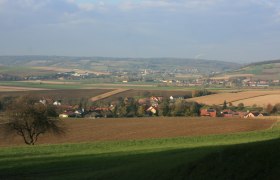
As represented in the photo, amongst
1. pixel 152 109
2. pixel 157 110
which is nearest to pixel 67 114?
pixel 152 109

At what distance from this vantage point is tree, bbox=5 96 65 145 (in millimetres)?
35656

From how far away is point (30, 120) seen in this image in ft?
117

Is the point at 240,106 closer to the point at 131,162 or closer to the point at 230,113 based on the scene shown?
the point at 230,113

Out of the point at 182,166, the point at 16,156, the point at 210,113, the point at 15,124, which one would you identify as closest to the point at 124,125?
the point at 15,124

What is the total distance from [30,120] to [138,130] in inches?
484

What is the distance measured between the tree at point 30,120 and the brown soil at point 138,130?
1.76 metres

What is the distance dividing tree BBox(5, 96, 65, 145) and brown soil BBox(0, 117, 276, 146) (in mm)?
1762

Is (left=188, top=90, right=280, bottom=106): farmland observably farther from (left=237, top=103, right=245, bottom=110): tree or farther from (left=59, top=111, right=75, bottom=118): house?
(left=59, top=111, right=75, bottom=118): house

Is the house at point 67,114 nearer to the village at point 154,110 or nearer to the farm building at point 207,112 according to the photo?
the village at point 154,110

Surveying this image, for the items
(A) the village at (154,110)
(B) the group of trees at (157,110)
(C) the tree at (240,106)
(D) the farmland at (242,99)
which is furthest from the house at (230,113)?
(D) the farmland at (242,99)

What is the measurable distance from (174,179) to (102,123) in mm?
40918

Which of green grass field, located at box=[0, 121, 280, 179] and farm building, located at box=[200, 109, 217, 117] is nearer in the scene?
green grass field, located at box=[0, 121, 280, 179]

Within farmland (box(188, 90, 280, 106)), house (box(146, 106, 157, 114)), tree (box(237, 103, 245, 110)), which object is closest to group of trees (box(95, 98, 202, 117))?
house (box(146, 106, 157, 114))

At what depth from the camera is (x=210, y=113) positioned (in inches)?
2655
